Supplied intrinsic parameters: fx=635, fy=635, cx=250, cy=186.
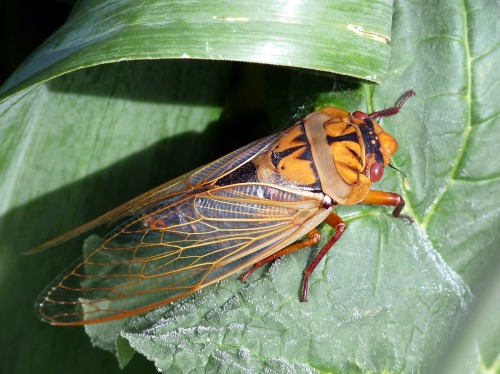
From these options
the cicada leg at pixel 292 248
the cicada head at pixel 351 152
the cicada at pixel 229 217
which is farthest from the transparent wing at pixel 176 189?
the cicada leg at pixel 292 248

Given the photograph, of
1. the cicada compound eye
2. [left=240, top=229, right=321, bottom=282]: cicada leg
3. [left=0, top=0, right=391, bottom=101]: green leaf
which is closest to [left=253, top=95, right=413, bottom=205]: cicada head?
the cicada compound eye

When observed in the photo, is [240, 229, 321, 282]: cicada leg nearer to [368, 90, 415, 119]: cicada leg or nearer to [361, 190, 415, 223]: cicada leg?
[361, 190, 415, 223]: cicada leg

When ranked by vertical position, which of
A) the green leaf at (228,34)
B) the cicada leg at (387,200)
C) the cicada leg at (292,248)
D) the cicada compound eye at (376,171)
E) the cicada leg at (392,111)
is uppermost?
the green leaf at (228,34)

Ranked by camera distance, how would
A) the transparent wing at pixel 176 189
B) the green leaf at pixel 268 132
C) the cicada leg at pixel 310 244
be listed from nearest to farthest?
the green leaf at pixel 268 132
the cicada leg at pixel 310 244
the transparent wing at pixel 176 189

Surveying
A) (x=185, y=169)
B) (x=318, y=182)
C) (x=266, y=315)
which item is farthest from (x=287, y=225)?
(x=185, y=169)

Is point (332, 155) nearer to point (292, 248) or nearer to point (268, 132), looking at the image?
point (292, 248)

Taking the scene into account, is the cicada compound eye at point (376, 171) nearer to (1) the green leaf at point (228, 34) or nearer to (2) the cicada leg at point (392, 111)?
(2) the cicada leg at point (392, 111)

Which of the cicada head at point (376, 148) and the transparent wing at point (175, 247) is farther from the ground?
the cicada head at point (376, 148)
